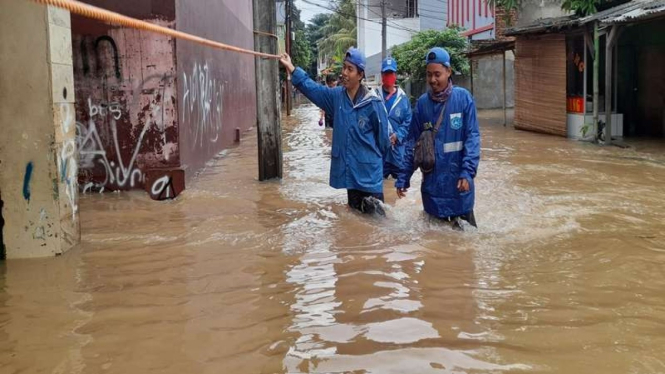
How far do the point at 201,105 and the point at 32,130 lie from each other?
17.8ft

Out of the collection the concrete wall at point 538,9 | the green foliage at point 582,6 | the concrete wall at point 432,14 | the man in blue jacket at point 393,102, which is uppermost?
the concrete wall at point 432,14

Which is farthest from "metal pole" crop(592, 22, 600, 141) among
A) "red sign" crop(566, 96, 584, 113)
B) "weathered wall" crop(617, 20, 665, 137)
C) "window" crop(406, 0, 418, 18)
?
"window" crop(406, 0, 418, 18)

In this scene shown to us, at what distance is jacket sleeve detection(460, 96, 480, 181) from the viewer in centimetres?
530

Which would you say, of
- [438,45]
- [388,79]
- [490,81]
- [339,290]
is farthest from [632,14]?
[490,81]

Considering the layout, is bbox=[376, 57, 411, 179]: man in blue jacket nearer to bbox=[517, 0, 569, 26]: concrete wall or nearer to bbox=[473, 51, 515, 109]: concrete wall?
bbox=[517, 0, 569, 26]: concrete wall

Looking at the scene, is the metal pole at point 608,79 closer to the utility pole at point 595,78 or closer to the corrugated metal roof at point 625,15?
the utility pole at point 595,78

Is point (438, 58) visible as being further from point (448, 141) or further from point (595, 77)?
point (595, 77)

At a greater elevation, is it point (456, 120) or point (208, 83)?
point (208, 83)

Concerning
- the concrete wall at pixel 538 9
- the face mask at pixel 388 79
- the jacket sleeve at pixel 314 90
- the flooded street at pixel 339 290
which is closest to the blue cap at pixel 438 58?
the jacket sleeve at pixel 314 90

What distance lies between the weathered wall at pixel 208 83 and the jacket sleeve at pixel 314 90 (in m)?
2.83

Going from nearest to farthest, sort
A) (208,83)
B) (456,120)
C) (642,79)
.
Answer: (456,120)
(208,83)
(642,79)

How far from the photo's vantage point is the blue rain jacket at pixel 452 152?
210 inches

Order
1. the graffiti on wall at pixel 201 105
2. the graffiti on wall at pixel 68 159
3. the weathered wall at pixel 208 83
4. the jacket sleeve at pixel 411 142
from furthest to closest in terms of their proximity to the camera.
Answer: the graffiti on wall at pixel 201 105
the weathered wall at pixel 208 83
the jacket sleeve at pixel 411 142
the graffiti on wall at pixel 68 159

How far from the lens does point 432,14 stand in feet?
149
